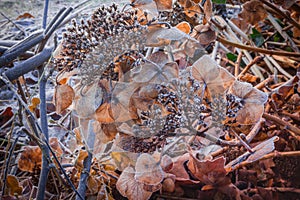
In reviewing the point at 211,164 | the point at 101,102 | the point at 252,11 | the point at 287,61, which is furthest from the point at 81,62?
the point at 287,61

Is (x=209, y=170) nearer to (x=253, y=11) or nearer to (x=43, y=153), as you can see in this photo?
(x=43, y=153)

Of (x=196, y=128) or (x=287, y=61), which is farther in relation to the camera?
(x=287, y=61)

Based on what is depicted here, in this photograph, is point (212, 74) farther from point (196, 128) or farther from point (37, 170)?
point (37, 170)

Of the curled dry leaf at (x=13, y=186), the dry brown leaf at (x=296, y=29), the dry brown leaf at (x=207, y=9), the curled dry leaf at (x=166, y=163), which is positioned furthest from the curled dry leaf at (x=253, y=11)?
the curled dry leaf at (x=13, y=186)

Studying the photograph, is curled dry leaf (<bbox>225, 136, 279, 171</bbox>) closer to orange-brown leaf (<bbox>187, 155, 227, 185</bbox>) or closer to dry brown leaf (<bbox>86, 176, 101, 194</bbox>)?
orange-brown leaf (<bbox>187, 155, 227, 185</bbox>)

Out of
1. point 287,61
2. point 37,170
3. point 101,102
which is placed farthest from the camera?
point 287,61

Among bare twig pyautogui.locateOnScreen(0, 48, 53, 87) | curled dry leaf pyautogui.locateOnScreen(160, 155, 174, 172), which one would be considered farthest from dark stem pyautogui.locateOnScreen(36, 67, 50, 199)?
curled dry leaf pyautogui.locateOnScreen(160, 155, 174, 172)

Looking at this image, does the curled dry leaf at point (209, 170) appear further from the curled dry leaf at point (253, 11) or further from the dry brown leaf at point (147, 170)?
the curled dry leaf at point (253, 11)
